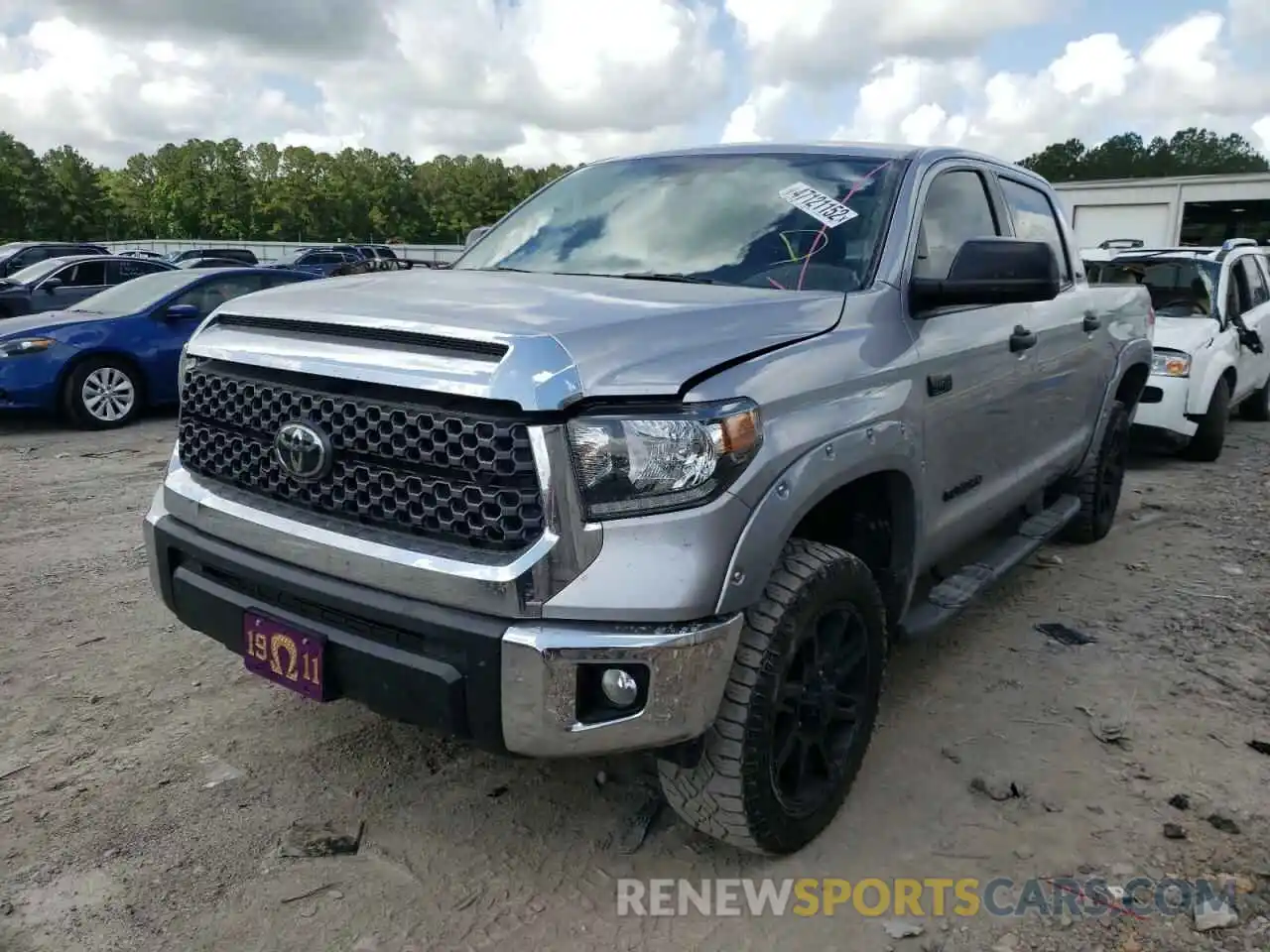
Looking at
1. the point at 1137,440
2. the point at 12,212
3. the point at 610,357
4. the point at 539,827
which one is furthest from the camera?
the point at 12,212

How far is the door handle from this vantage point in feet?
11.8

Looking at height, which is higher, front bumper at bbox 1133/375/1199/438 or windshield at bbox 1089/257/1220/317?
windshield at bbox 1089/257/1220/317

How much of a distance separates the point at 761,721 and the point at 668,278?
1.39 metres

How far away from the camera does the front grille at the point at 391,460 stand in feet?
6.98

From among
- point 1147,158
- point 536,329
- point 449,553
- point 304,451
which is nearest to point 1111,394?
point 536,329

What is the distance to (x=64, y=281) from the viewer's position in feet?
44.8

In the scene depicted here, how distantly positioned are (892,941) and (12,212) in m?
81.5

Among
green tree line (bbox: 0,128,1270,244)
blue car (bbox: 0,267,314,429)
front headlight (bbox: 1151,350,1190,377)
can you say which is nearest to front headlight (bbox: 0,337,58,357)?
blue car (bbox: 0,267,314,429)

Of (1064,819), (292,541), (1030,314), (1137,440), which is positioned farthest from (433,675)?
(1137,440)

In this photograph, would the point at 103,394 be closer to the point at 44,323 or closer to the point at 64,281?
the point at 44,323

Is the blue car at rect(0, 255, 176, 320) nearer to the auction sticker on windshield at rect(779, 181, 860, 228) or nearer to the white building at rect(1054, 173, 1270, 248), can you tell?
the auction sticker on windshield at rect(779, 181, 860, 228)

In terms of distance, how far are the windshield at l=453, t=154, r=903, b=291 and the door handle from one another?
78 cm

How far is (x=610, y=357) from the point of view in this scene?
2154mm

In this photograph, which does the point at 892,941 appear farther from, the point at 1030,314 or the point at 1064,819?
the point at 1030,314
